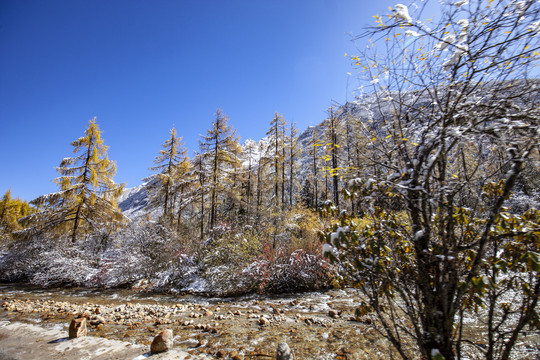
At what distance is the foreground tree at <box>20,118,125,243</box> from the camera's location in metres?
14.1

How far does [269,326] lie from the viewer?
4750 mm

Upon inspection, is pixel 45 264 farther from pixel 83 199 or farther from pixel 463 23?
pixel 463 23

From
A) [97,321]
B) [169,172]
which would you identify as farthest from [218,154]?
[97,321]

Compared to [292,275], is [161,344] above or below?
below

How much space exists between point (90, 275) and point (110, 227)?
478 cm

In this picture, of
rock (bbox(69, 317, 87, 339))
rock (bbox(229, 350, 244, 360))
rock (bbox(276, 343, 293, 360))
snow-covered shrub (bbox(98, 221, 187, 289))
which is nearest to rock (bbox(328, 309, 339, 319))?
rock (bbox(276, 343, 293, 360))

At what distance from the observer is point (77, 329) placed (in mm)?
4211

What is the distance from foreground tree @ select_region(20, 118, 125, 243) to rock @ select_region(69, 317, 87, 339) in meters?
12.5

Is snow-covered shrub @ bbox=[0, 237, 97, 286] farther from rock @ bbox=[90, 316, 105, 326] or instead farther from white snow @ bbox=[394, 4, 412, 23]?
white snow @ bbox=[394, 4, 412, 23]

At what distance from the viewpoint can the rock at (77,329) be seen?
4207 mm

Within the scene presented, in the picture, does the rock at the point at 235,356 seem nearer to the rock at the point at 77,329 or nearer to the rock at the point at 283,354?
the rock at the point at 283,354

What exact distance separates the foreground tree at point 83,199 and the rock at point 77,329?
41.0ft

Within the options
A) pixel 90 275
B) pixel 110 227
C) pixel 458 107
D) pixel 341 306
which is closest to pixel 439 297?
pixel 458 107

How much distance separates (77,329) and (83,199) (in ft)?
45.0
